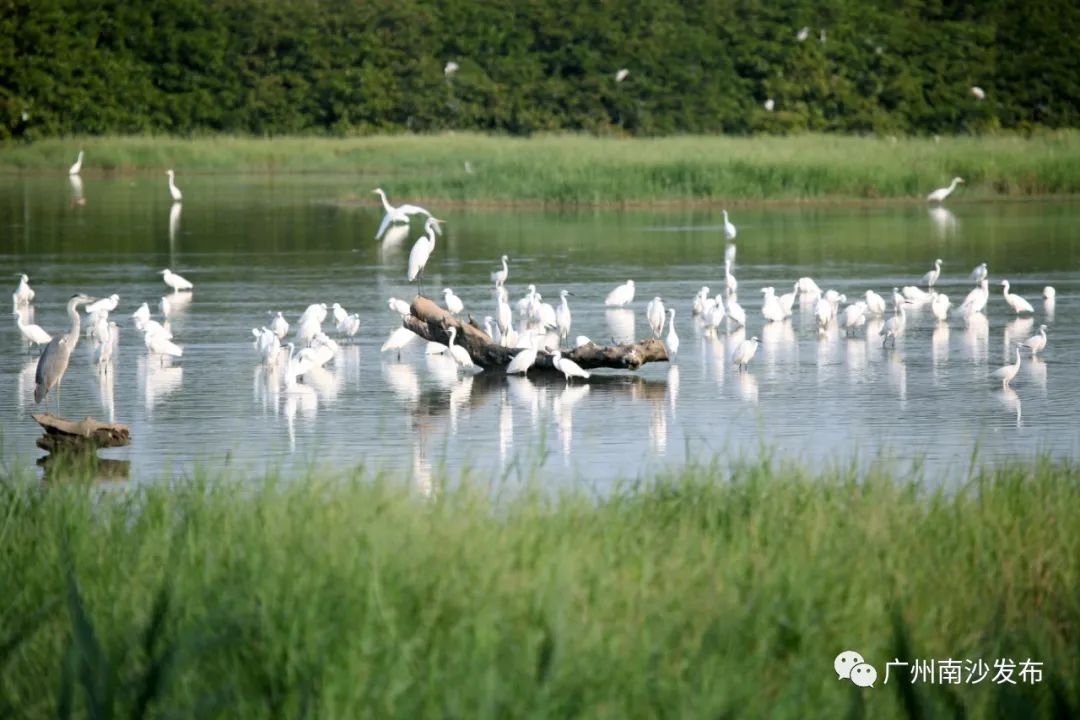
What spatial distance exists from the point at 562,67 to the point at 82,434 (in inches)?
2264

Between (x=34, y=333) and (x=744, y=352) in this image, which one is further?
(x=34, y=333)

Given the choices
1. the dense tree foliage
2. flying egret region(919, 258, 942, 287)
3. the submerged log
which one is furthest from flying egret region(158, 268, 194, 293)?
→ the dense tree foliage

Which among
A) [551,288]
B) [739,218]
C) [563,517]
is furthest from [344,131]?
[563,517]

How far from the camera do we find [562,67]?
219 ft

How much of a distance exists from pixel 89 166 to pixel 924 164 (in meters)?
24.3

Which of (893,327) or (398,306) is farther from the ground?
(398,306)

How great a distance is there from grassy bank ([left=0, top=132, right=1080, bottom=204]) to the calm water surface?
3.80 meters

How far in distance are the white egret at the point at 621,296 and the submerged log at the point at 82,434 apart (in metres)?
8.03

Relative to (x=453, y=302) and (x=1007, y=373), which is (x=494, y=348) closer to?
(x=453, y=302)

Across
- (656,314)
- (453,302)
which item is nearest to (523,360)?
(656,314)

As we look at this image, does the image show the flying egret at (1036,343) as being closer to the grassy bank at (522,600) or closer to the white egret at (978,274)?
the white egret at (978,274)

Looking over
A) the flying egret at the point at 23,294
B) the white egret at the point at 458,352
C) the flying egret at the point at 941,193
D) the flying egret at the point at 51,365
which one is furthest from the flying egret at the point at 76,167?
the flying egret at the point at 51,365

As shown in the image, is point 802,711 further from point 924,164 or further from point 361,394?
point 924,164

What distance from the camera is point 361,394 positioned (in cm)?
1281
